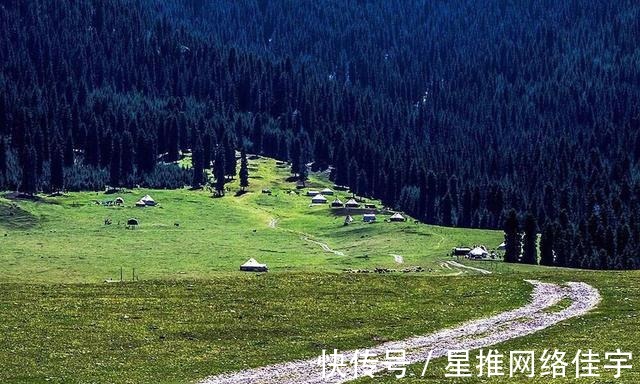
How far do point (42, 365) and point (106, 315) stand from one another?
Answer: 669 inches

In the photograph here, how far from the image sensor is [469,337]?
6844cm

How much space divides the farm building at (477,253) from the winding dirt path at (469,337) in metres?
64.3

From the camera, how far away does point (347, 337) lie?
68.9 metres

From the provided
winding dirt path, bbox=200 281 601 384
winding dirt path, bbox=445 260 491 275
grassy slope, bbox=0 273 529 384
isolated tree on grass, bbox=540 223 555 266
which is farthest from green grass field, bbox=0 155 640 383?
isolated tree on grass, bbox=540 223 555 266

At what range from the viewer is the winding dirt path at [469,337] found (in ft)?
184

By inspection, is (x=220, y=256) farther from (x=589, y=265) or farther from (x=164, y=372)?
(x=164, y=372)

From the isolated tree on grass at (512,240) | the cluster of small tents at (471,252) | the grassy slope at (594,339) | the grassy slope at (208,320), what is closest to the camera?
the grassy slope at (594,339)

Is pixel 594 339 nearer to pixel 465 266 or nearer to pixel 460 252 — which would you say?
pixel 465 266

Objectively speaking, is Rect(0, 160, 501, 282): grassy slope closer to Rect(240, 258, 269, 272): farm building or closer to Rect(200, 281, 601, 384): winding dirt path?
Rect(240, 258, 269, 272): farm building

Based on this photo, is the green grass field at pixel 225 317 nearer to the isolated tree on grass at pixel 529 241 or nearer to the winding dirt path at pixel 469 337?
the winding dirt path at pixel 469 337

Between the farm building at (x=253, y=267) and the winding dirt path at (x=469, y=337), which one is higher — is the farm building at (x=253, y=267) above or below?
below

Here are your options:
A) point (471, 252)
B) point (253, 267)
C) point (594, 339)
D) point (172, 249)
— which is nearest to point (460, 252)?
point (471, 252)

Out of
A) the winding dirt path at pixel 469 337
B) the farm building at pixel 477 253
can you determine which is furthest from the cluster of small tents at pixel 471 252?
the winding dirt path at pixel 469 337

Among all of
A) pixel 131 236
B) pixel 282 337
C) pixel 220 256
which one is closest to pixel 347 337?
pixel 282 337
